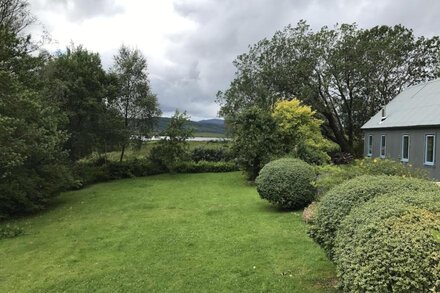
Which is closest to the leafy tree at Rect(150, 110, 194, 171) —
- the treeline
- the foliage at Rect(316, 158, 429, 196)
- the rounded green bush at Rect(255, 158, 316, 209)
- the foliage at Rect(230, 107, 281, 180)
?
the treeline

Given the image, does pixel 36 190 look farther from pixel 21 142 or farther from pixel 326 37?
pixel 326 37

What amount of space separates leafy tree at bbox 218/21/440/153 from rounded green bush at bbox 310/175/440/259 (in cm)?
2344

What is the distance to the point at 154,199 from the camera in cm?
1639

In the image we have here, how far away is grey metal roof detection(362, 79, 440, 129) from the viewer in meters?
19.1

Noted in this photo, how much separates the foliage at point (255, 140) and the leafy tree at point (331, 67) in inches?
350

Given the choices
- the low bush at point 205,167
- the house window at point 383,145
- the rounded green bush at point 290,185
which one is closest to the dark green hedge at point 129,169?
the low bush at point 205,167

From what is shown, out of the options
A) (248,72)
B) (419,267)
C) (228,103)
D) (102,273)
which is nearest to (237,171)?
(228,103)

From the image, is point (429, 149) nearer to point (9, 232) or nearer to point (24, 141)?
point (24, 141)

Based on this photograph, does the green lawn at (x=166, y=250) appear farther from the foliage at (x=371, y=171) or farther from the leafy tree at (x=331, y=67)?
the leafy tree at (x=331, y=67)

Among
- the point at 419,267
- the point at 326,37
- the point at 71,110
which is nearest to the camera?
the point at 419,267

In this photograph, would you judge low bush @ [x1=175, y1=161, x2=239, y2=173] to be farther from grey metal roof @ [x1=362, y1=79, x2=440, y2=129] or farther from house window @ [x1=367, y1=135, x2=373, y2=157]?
grey metal roof @ [x1=362, y1=79, x2=440, y2=129]

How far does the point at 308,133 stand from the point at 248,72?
12.2 metres

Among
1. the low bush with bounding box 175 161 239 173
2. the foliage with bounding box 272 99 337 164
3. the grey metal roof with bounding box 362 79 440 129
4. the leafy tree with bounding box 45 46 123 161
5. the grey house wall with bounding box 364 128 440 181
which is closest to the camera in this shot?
the grey house wall with bounding box 364 128 440 181

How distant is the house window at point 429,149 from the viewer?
707 inches
